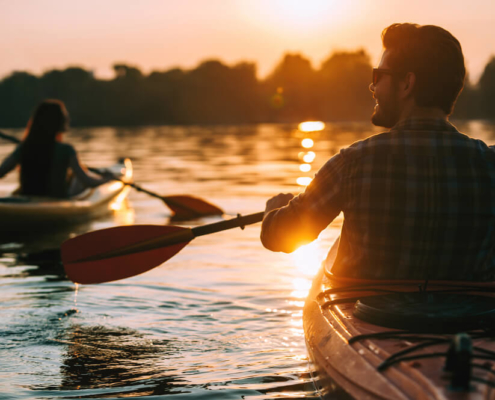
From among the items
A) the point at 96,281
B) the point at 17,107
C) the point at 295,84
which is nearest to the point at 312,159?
the point at 96,281

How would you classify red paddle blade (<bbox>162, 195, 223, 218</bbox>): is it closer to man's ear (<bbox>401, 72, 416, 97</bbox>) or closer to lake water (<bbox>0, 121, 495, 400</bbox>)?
lake water (<bbox>0, 121, 495, 400</bbox>)

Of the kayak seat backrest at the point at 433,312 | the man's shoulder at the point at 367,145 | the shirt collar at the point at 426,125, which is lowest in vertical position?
the kayak seat backrest at the point at 433,312

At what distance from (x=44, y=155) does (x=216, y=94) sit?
9893cm

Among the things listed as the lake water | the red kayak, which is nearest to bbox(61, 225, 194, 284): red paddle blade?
the lake water

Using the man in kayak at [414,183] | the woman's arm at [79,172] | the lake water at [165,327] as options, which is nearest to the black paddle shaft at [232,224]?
the lake water at [165,327]

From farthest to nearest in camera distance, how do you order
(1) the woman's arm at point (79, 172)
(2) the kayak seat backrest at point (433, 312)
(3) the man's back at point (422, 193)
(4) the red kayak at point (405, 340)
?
(1) the woman's arm at point (79, 172), (3) the man's back at point (422, 193), (2) the kayak seat backrest at point (433, 312), (4) the red kayak at point (405, 340)

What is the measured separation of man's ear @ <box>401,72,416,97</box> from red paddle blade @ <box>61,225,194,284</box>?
200cm

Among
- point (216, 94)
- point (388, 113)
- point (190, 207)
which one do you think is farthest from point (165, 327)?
point (216, 94)

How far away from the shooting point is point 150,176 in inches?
641

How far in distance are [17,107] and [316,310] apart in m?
95.8

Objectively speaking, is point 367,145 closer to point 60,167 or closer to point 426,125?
point 426,125

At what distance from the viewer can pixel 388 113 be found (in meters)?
2.75

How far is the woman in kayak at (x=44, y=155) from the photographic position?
7918mm

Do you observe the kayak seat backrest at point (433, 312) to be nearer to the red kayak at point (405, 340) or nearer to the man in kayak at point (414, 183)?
the red kayak at point (405, 340)
